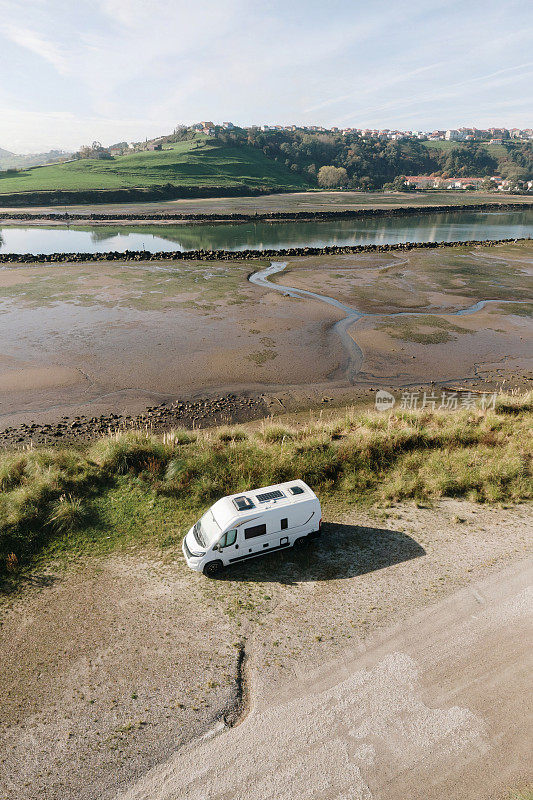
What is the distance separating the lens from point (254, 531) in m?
11.1

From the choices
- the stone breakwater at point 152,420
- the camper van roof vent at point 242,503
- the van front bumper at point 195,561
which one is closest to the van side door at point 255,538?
the camper van roof vent at point 242,503

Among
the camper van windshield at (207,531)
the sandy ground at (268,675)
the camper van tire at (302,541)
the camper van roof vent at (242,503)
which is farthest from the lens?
the camper van tire at (302,541)

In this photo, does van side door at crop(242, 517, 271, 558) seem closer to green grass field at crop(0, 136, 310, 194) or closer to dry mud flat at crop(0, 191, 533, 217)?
dry mud flat at crop(0, 191, 533, 217)

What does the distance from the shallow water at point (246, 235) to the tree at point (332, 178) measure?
7521cm

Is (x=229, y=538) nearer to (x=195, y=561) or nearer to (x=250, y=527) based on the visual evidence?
(x=250, y=527)

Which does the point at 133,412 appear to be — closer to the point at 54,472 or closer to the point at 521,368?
the point at 54,472

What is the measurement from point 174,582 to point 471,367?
2342 centimetres

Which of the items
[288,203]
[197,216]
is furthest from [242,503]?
[288,203]

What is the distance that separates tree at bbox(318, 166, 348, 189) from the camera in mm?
162000

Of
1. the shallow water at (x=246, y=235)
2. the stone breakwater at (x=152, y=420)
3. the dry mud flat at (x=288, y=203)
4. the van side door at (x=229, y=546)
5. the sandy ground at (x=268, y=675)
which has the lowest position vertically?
the sandy ground at (x=268, y=675)

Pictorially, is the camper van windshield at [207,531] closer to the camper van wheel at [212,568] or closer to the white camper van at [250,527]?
the white camper van at [250,527]

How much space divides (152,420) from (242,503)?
10139 millimetres

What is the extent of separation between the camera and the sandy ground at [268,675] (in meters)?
7.03

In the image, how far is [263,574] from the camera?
36.8ft
